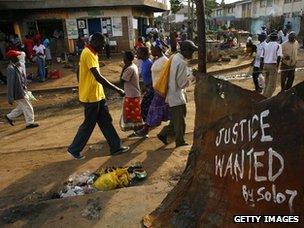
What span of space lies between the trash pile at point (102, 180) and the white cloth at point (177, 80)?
1.13 m

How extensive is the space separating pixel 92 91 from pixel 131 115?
1.73m

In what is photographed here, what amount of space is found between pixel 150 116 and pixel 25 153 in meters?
2.22

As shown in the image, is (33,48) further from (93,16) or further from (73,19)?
(93,16)

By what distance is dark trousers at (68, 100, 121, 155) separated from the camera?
16.6 ft

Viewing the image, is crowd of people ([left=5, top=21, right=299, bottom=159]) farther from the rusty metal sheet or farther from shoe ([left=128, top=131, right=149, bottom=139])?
the rusty metal sheet

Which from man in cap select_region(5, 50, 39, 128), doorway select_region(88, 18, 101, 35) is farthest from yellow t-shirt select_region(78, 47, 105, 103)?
doorway select_region(88, 18, 101, 35)

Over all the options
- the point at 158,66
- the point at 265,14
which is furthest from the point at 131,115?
the point at 265,14

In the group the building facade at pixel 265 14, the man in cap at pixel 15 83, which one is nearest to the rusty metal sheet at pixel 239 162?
the man in cap at pixel 15 83

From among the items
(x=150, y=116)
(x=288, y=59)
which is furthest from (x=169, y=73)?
(x=288, y=59)

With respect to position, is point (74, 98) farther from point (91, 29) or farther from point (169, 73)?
point (91, 29)

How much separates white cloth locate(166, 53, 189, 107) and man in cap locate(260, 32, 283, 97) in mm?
4155

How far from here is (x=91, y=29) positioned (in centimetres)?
2039

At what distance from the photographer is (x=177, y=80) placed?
507cm

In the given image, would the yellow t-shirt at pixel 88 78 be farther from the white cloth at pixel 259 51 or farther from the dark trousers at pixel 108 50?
the dark trousers at pixel 108 50
